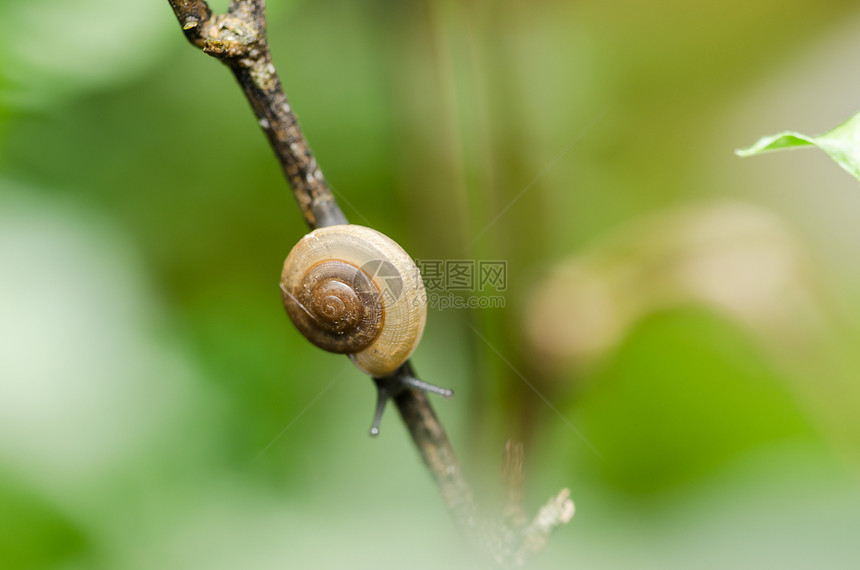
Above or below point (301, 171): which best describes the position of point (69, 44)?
above

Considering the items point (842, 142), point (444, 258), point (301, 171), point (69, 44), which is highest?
point (69, 44)

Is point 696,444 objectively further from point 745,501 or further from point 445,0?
point 445,0

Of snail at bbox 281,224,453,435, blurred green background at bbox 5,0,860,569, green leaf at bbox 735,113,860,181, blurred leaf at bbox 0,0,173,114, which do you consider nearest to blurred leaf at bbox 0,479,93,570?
blurred green background at bbox 5,0,860,569

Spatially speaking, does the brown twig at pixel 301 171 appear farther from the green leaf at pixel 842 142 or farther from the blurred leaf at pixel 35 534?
the blurred leaf at pixel 35 534

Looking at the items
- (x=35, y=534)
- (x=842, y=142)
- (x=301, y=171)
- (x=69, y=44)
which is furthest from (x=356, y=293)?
(x=69, y=44)

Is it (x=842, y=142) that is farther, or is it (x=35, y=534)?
(x=35, y=534)

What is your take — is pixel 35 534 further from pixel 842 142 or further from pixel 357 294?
pixel 842 142

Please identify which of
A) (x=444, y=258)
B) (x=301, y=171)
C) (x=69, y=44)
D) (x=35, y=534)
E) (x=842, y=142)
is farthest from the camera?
(x=444, y=258)
